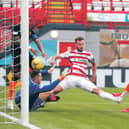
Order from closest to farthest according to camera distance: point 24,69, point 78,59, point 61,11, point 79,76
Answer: point 24,69
point 79,76
point 78,59
point 61,11

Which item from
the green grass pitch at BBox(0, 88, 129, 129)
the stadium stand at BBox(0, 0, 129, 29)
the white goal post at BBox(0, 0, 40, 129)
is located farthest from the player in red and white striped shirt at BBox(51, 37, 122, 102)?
the stadium stand at BBox(0, 0, 129, 29)

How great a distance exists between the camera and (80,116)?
966cm

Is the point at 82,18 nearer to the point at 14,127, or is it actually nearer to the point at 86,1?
the point at 86,1

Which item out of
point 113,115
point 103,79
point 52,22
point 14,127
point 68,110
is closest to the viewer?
point 14,127

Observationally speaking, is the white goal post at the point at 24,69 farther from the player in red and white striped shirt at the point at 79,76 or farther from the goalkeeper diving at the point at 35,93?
the player in red and white striped shirt at the point at 79,76

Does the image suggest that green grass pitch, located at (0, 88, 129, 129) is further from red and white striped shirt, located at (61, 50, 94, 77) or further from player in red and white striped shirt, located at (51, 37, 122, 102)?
red and white striped shirt, located at (61, 50, 94, 77)

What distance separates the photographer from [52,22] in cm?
2350

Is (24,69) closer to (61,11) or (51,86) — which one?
(51,86)

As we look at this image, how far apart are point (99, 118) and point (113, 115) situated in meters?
0.72

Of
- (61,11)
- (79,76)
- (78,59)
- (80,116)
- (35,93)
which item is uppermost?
(61,11)

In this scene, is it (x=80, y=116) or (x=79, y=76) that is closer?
(x=80, y=116)

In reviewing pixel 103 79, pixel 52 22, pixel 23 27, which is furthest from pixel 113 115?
pixel 52 22

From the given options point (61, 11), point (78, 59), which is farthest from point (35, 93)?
point (61, 11)

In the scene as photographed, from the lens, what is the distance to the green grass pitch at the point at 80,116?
818 centimetres
